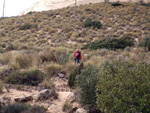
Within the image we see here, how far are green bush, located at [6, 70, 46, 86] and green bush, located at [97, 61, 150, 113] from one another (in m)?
5.33

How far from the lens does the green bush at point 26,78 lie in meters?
9.29

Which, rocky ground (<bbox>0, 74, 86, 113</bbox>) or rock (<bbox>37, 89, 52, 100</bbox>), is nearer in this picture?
rocky ground (<bbox>0, 74, 86, 113</bbox>)

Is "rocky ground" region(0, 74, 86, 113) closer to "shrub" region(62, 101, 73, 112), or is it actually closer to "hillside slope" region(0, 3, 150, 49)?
"shrub" region(62, 101, 73, 112)

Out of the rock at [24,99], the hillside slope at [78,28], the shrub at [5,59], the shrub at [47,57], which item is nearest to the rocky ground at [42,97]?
the rock at [24,99]

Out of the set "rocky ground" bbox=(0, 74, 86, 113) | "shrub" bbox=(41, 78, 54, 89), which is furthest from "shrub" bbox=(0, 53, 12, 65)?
"shrub" bbox=(41, 78, 54, 89)

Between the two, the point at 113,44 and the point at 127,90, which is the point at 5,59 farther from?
the point at 113,44

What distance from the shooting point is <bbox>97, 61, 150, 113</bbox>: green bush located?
162 inches

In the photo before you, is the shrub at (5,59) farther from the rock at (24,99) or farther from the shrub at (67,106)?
the shrub at (67,106)

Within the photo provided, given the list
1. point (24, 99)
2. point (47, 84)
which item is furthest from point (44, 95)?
point (47, 84)

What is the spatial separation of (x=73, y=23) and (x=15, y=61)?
2337 cm

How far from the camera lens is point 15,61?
1154 centimetres

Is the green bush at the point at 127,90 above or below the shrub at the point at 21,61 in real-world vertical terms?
above

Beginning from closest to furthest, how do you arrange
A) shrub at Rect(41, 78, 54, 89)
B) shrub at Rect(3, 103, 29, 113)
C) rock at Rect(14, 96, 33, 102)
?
shrub at Rect(3, 103, 29, 113) → rock at Rect(14, 96, 33, 102) → shrub at Rect(41, 78, 54, 89)

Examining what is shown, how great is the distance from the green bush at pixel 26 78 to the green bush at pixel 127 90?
5331 millimetres
